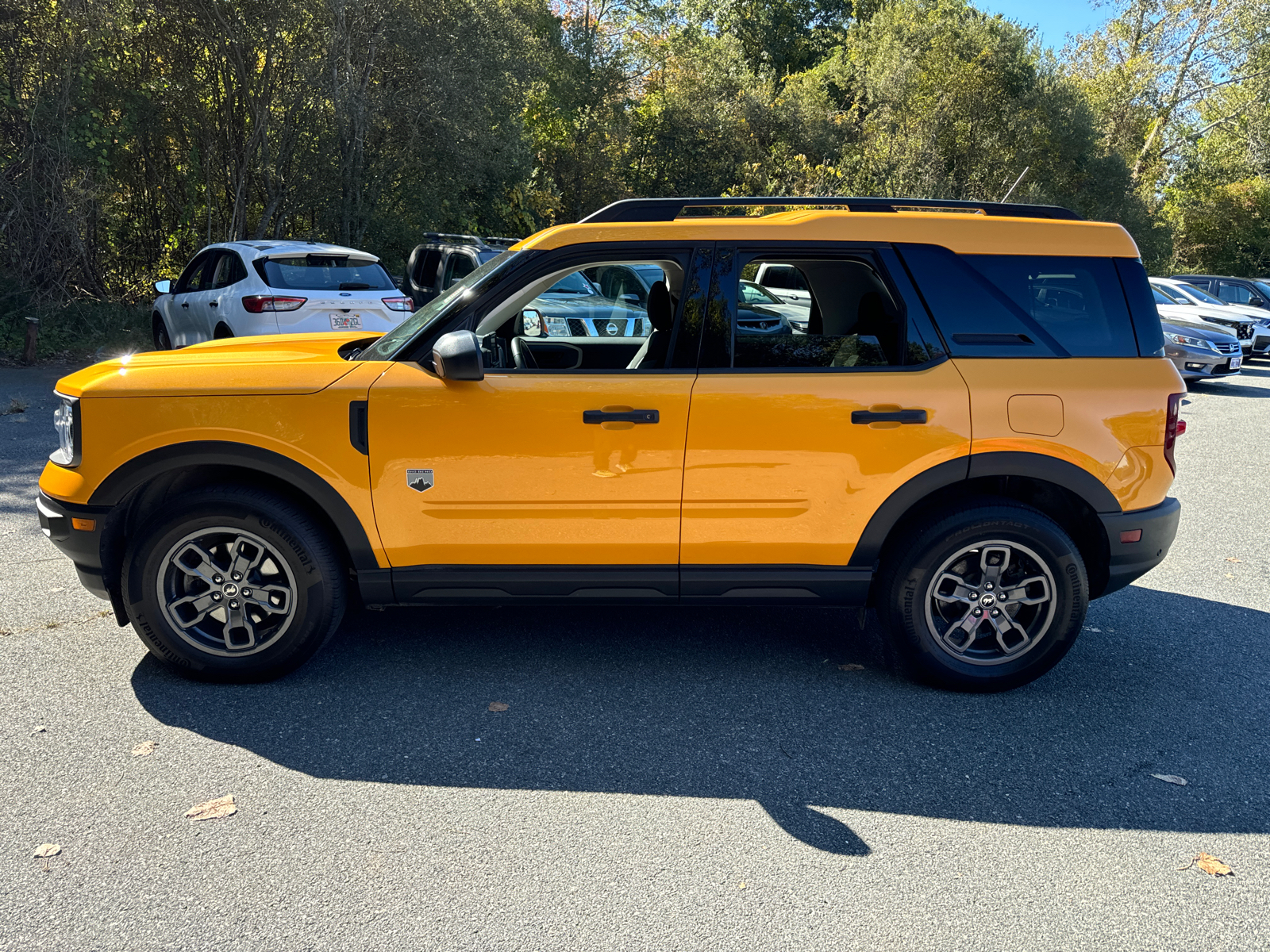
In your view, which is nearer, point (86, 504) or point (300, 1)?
point (86, 504)

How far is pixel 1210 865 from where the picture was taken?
3014 mm

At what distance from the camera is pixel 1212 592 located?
5.55 m

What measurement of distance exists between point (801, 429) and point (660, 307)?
81 centimetres

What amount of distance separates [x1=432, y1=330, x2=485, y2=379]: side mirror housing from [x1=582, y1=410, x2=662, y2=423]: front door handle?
449mm

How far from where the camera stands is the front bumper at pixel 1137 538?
4.06m

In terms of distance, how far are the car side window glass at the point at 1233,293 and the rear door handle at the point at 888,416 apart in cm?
2053

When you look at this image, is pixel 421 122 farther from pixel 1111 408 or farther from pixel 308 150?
pixel 1111 408

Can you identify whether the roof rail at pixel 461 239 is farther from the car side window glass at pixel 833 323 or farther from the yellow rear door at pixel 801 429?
the yellow rear door at pixel 801 429

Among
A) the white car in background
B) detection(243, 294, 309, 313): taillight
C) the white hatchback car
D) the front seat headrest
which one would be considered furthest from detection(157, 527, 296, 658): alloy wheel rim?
the white car in background

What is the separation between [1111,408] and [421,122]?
56.2 feet

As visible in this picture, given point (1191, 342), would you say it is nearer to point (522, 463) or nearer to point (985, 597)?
point (985, 597)

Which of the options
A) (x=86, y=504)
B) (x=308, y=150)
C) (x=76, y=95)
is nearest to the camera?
(x=86, y=504)

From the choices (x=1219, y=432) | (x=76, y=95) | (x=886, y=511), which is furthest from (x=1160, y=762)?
(x=76, y=95)

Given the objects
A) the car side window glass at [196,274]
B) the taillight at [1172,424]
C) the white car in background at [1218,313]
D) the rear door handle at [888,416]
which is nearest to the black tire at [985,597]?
the rear door handle at [888,416]
